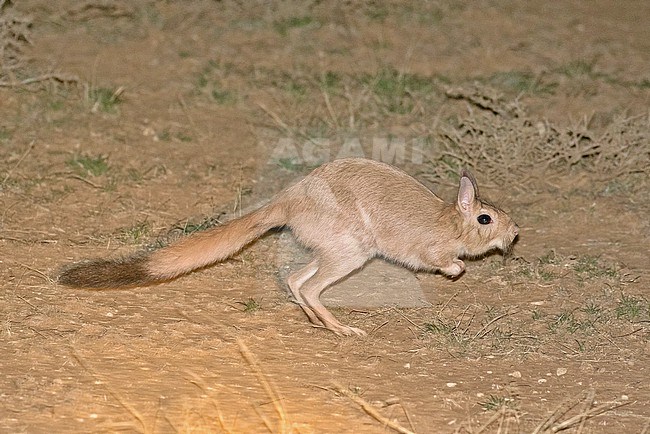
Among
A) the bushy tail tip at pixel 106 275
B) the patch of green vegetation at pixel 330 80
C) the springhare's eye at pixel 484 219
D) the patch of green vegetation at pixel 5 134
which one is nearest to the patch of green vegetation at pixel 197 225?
the bushy tail tip at pixel 106 275

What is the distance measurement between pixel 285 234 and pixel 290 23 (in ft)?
15.3

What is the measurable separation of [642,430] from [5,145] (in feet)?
16.3

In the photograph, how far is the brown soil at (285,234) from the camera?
4668 mm

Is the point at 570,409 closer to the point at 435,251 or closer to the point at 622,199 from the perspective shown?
the point at 435,251

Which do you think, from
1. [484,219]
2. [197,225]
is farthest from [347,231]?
[197,225]

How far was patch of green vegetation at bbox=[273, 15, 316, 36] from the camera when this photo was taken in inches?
426

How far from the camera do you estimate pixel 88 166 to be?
7.43 meters

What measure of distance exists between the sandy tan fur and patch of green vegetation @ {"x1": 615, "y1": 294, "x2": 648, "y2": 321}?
0.69 metres

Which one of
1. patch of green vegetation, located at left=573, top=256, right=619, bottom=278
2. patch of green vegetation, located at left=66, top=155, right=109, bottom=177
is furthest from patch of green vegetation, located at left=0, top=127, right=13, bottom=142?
patch of green vegetation, located at left=573, top=256, right=619, bottom=278

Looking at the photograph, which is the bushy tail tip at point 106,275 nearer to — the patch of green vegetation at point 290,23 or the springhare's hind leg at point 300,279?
the springhare's hind leg at point 300,279

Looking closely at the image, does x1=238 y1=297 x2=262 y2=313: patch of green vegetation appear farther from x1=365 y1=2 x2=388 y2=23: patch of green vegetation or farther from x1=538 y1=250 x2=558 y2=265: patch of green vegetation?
x1=365 y1=2 x2=388 y2=23: patch of green vegetation

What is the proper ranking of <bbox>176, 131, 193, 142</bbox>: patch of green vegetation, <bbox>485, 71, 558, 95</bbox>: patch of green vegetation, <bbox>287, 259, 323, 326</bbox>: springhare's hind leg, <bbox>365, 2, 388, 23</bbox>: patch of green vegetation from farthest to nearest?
<bbox>365, 2, 388, 23</bbox>: patch of green vegetation < <bbox>485, 71, 558, 95</bbox>: patch of green vegetation < <bbox>176, 131, 193, 142</bbox>: patch of green vegetation < <bbox>287, 259, 323, 326</bbox>: springhare's hind leg

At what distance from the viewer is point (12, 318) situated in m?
5.21

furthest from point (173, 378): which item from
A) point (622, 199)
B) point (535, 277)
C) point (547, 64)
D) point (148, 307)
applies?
point (547, 64)
